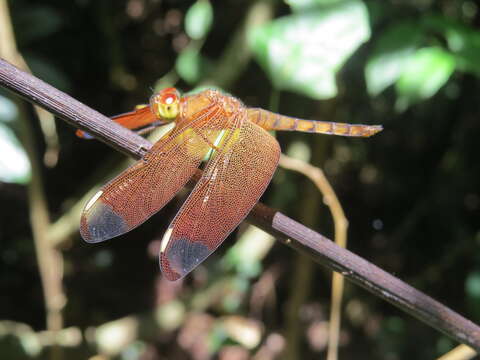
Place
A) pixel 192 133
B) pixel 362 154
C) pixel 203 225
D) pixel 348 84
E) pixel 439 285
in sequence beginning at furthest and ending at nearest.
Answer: pixel 362 154, pixel 439 285, pixel 348 84, pixel 192 133, pixel 203 225

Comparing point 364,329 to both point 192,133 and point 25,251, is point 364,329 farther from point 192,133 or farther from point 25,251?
point 192,133

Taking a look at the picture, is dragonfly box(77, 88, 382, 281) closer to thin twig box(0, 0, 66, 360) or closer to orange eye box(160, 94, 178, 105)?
orange eye box(160, 94, 178, 105)

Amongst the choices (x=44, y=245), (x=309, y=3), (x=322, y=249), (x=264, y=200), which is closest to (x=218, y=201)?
(x=322, y=249)

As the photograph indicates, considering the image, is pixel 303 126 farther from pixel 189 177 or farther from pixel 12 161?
pixel 12 161

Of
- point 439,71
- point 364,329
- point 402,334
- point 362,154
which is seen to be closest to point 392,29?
point 439,71

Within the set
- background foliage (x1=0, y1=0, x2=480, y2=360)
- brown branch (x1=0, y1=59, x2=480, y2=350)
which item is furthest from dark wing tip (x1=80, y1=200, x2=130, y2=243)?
background foliage (x1=0, y1=0, x2=480, y2=360)
